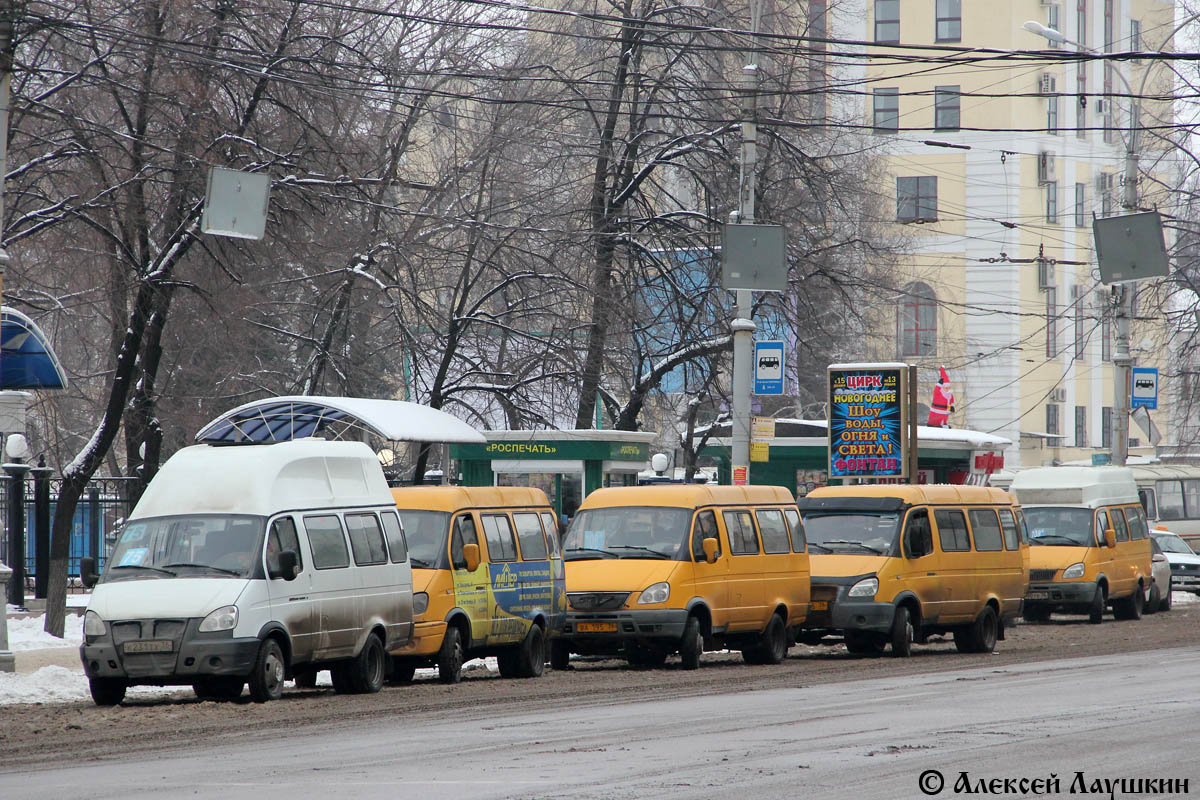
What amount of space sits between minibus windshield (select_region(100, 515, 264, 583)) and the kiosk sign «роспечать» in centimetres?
1491

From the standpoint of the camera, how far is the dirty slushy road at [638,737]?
9.78 m

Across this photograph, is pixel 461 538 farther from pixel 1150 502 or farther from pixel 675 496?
pixel 1150 502

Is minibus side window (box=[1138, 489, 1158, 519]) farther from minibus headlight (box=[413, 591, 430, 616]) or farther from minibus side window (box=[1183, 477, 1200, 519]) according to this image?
minibus headlight (box=[413, 591, 430, 616])

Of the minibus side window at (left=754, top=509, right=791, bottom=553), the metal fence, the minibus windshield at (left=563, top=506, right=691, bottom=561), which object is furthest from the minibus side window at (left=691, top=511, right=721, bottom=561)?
the metal fence

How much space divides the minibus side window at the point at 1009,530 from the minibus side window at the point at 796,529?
157 inches

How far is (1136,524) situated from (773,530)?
45.5ft

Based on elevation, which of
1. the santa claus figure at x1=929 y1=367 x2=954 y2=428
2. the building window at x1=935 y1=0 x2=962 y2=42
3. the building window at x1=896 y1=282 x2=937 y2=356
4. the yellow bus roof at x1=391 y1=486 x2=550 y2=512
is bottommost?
the yellow bus roof at x1=391 y1=486 x2=550 y2=512

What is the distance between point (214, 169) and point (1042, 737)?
11974 mm

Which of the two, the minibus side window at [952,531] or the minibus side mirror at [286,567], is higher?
the minibus side window at [952,531]

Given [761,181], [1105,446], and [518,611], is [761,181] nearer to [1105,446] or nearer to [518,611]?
[518,611]

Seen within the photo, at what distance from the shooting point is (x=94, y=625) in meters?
15.4

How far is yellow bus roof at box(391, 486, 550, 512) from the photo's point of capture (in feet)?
61.1

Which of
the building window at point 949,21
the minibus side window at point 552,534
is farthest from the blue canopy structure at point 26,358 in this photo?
the building window at point 949,21

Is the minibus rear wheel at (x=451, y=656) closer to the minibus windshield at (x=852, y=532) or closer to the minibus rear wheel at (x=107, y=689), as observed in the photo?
the minibus rear wheel at (x=107, y=689)
